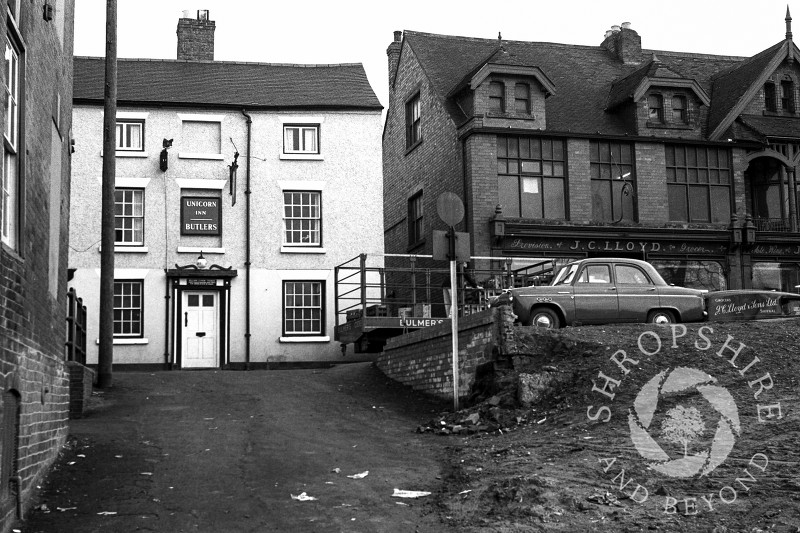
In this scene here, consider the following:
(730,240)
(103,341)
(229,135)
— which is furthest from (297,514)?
(730,240)

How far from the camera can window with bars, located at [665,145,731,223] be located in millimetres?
30250

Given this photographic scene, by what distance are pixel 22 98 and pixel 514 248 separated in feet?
63.9

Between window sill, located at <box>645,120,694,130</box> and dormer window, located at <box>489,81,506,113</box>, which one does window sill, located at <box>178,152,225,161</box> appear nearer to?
dormer window, located at <box>489,81,506,113</box>

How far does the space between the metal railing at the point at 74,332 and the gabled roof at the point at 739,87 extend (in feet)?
65.9

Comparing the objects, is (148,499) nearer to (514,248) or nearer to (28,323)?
(28,323)

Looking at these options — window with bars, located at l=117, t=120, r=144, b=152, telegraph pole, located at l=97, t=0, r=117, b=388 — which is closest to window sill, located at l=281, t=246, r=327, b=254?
window with bars, located at l=117, t=120, r=144, b=152

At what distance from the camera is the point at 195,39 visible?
32.0 meters

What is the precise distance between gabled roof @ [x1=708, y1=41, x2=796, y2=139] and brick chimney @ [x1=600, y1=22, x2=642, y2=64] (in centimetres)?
320

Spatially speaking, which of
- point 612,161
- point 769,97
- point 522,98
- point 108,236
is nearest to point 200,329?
point 108,236

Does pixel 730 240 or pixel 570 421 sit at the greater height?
pixel 730 240

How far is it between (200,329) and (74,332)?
10.4 metres

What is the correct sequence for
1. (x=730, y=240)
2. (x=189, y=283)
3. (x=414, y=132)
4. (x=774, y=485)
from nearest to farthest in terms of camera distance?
(x=774, y=485) → (x=189, y=283) → (x=730, y=240) → (x=414, y=132)

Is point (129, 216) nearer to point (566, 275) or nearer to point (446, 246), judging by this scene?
point (566, 275)

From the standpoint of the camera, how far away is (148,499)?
10891 mm
